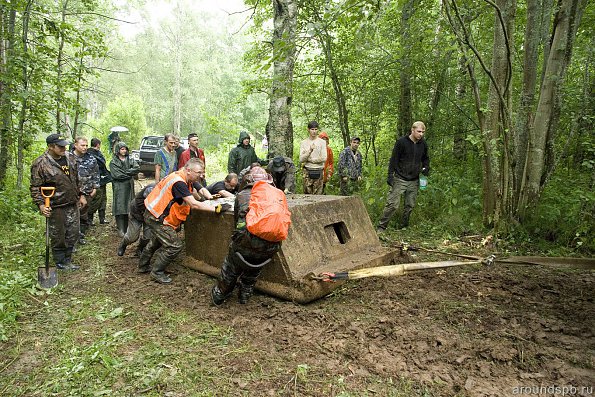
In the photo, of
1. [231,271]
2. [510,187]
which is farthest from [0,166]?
[510,187]

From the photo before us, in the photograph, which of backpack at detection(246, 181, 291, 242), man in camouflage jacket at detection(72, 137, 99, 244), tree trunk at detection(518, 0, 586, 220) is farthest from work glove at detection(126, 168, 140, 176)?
tree trunk at detection(518, 0, 586, 220)

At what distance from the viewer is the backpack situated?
12.6 feet

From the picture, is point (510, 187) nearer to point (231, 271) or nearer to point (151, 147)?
Answer: point (231, 271)

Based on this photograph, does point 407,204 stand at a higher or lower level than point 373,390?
higher

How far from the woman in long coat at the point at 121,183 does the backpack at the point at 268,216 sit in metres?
4.52

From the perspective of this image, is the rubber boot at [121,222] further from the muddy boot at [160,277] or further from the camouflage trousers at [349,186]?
the camouflage trousers at [349,186]

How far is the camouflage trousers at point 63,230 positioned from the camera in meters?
5.61

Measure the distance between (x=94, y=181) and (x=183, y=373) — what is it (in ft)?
18.4

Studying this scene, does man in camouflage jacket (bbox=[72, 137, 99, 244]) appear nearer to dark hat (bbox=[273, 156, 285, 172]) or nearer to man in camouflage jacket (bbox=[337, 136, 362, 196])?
dark hat (bbox=[273, 156, 285, 172])

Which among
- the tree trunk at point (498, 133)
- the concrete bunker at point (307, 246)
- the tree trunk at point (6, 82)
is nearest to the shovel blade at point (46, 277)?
the concrete bunker at point (307, 246)

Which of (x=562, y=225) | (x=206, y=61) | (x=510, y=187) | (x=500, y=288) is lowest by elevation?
(x=500, y=288)

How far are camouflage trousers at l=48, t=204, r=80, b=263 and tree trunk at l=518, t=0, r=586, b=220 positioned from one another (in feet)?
22.2

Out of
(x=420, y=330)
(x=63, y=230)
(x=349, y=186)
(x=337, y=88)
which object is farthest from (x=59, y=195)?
(x=337, y=88)

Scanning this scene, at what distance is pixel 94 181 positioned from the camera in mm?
7570
